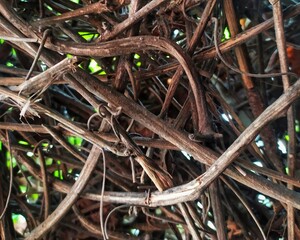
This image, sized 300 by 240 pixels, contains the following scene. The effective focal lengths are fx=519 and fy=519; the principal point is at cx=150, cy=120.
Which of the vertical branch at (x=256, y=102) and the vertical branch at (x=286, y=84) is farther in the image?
the vertical branch at (x=256, y=102)

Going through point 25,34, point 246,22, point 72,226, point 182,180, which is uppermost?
point 246,22

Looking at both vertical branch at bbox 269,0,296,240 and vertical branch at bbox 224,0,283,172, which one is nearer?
vertical branch at bbox 269,0,296,240

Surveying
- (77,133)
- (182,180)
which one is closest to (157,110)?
(182,180)

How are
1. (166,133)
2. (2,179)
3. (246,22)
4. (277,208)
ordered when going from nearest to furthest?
(166,133) → (277,208) → (2,179) → (246,22)

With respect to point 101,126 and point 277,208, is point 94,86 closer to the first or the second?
point 101,126

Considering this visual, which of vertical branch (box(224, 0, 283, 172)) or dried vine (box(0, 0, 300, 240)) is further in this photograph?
vertical branch (box(224, 0, 283, 172))

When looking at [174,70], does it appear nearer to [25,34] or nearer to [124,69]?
[124,69]

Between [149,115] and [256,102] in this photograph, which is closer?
[149,115]

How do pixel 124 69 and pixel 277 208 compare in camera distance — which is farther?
pixel 277 208

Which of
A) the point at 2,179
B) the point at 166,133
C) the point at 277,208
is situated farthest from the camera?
the point at 2,179

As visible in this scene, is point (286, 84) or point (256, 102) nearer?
point (286, 84)

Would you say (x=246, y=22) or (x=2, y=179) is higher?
(x=246, y=22)
